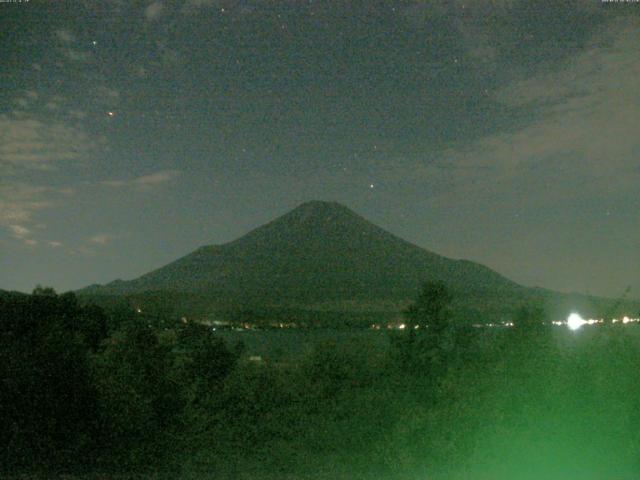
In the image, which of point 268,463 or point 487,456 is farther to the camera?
point 268,463

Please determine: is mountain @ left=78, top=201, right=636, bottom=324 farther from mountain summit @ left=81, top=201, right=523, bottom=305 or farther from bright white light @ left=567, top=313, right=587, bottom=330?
bright white light @ left=567, top=313, right=587, bottom=330

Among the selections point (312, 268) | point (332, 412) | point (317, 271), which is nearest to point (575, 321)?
point (332, 412)

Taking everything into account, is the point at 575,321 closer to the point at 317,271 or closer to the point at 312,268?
the point at 317,271

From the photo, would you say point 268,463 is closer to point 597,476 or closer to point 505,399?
point 505,399

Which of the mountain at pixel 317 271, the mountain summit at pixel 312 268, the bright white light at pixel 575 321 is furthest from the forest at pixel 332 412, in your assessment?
the mountain summit at pixel 312 268

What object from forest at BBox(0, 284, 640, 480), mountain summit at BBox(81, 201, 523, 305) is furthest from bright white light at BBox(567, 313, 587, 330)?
mountain summit at BBox(81, 201, 523, 305)

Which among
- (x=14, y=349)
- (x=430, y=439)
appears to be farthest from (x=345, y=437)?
(x=14, y=349)
